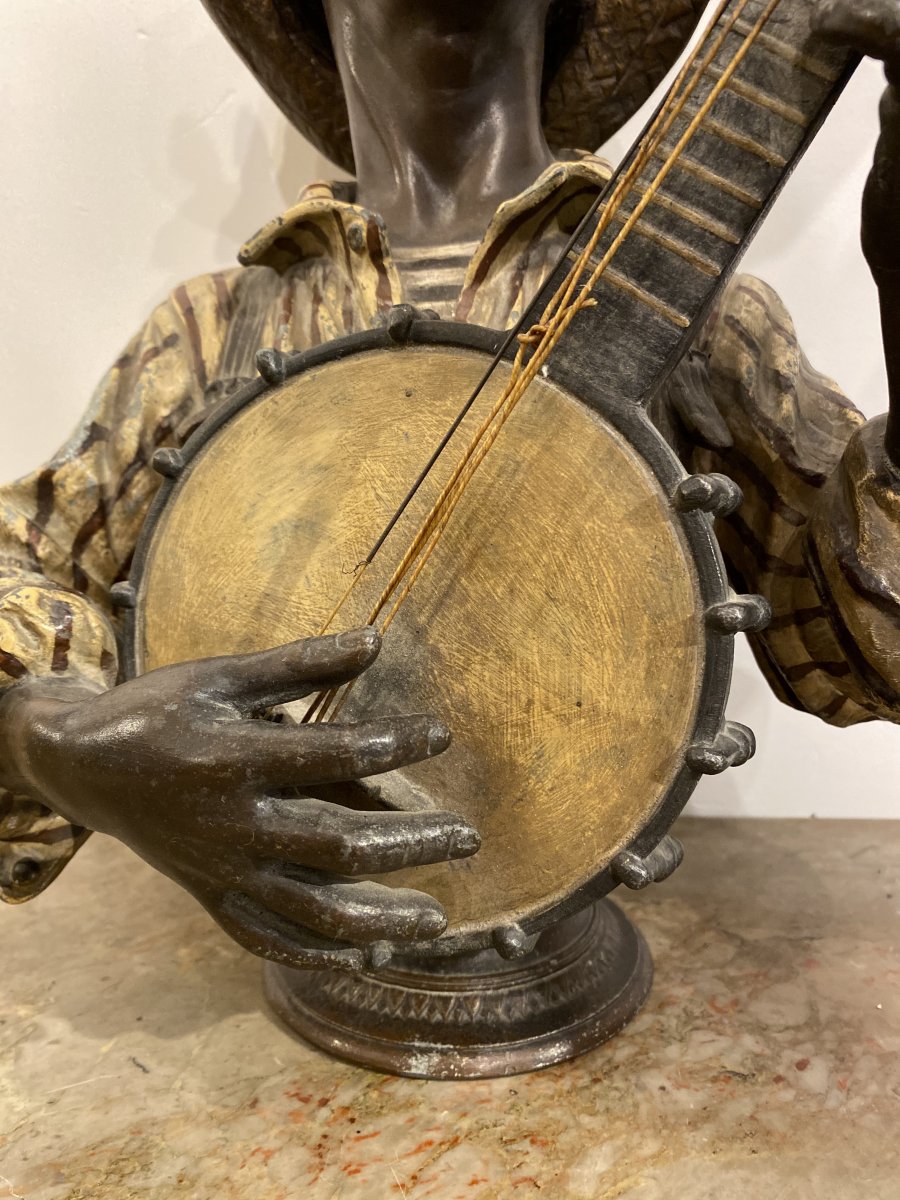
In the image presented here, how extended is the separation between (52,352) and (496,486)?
1.14 meters

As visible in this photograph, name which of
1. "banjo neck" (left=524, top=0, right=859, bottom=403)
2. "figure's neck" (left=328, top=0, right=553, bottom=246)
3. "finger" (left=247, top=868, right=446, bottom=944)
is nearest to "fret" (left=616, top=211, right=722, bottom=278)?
"banjo neck" (left=524, top=0, right=859, bottom=403)

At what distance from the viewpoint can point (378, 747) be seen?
691 millimetres

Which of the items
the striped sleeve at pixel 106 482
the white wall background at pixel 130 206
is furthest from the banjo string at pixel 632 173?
the white wall background at pixel 130 206

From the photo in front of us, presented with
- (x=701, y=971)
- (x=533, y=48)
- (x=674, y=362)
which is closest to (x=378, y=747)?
(x=674, y=362)

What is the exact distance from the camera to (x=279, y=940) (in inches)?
30.3

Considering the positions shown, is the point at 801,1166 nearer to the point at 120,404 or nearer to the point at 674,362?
the point at 674,362

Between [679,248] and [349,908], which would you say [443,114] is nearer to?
[679,248]

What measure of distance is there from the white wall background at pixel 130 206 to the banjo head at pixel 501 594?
0.90 meters

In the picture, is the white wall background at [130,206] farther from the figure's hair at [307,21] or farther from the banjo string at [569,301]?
the banjo string at [569,301]

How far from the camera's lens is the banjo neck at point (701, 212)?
79 centimetres

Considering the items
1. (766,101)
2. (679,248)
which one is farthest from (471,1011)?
(766,101)

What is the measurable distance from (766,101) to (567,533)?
1.17ft

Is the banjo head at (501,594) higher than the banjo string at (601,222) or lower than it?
lower

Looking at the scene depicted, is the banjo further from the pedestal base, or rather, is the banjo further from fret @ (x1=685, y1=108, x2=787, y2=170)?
the pedestal base
